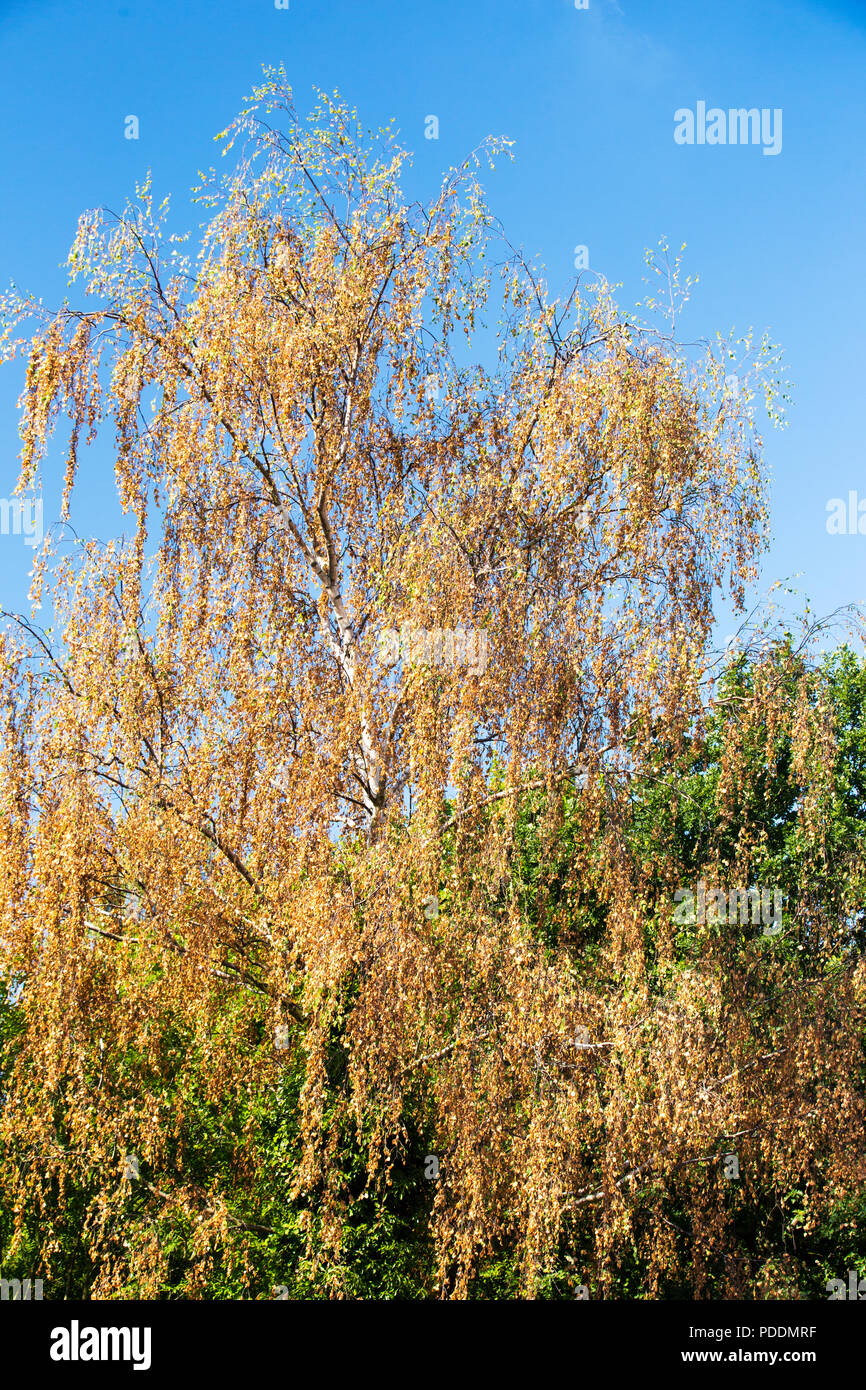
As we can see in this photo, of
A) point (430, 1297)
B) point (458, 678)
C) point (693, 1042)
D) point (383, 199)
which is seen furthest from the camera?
point (383, 199)

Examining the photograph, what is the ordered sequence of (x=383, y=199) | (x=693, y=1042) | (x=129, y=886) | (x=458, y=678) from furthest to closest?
(x=383, y=199) < (x=129, y=886) < (x=458, y=678) < (x=693, y=1042)

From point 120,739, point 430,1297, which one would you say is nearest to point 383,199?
point 120,739

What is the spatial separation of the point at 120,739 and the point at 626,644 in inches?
144

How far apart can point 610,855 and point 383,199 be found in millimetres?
5929

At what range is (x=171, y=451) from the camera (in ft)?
28.0

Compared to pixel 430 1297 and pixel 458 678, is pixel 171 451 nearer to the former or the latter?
pixel 458 678

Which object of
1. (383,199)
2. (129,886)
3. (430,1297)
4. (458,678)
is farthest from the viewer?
(383,199)

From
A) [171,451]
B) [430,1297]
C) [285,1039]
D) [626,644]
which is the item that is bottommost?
[430,1297]

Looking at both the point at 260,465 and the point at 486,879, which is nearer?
the point at 486,879

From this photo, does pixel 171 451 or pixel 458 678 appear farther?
pixel 171 451

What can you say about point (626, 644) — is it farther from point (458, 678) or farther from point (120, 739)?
point (120, 739)

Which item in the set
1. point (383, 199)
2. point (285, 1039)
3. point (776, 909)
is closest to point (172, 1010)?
point (285, 1039)

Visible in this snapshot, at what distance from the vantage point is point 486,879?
25.2 ft

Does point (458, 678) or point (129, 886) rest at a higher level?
point (458, 678)
